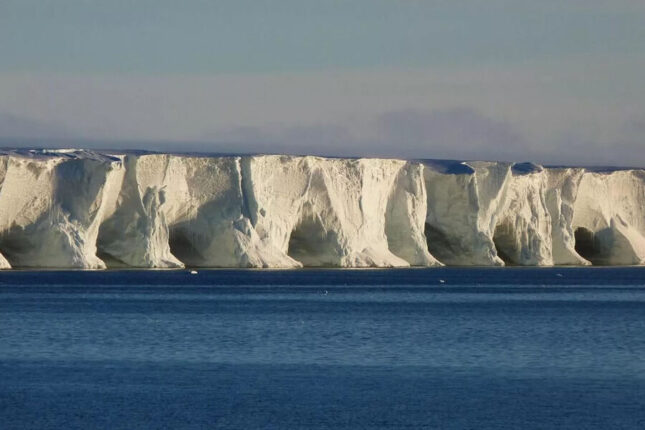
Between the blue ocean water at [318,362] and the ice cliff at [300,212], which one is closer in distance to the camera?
the blue ocean water at [318,362]

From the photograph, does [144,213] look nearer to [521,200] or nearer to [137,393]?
[521,200]

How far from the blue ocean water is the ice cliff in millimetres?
9922

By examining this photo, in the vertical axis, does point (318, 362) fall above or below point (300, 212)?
above

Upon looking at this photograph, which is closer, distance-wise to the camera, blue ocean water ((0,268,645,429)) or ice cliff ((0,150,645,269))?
blue ocean water ((0,268,645,429))

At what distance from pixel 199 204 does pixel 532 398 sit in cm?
4101

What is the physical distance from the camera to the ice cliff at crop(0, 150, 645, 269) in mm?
56500

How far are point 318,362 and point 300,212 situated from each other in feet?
121

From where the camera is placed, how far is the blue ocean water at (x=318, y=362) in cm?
1884

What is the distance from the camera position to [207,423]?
18.1 meters

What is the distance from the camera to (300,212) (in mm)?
62188

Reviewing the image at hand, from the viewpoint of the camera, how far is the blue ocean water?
61.8 ft

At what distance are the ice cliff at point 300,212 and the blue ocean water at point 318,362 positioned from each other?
9.92 metres

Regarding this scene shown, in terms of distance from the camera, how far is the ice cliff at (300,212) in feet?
185

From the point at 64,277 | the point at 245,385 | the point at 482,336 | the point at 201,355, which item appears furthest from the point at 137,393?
the point at 64,277
